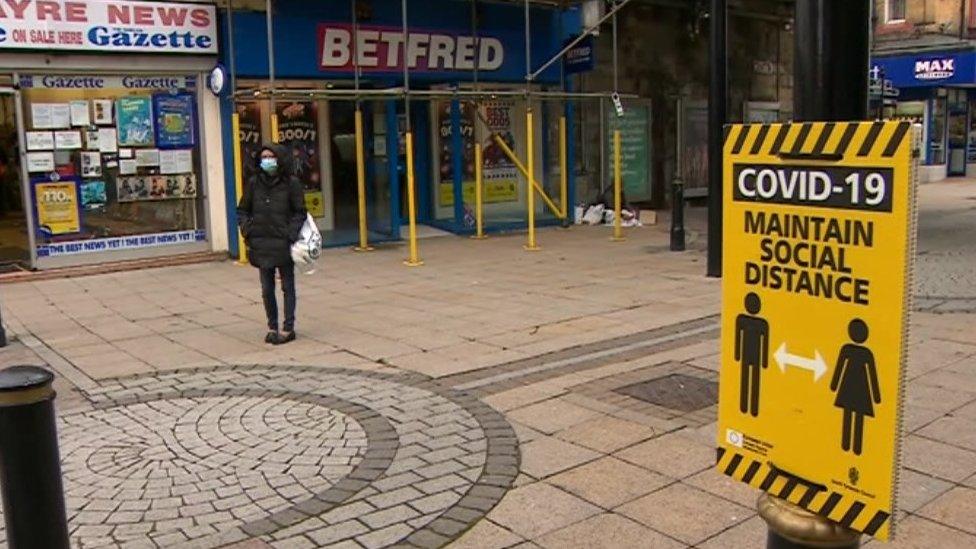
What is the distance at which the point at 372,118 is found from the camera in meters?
14.8

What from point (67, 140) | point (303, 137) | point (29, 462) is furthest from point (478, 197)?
point (29, 462)

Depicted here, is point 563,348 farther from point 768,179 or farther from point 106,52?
point 106,52

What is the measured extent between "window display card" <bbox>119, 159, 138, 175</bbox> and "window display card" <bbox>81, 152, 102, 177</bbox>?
0.93 feet

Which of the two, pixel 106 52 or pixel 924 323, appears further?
pixel 106 52

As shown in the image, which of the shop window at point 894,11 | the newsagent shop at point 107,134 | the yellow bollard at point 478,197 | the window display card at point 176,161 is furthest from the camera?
the shop window at point 894,11

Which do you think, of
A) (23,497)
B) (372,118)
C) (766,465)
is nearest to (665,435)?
(766,465)

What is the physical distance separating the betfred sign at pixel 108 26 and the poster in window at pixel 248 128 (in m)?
1.00

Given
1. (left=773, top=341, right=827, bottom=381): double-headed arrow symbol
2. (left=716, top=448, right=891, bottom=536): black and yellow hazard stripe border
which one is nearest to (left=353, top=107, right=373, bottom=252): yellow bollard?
(left=716, top=448, right=891, bottom=536): black and yellow hazard stripe border

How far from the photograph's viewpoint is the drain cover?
5770mm

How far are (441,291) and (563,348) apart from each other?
307cm

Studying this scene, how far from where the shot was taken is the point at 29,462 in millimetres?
3037

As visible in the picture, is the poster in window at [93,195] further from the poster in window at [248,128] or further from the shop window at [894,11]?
the shop window at [894,11]

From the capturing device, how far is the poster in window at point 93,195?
12.1 meters

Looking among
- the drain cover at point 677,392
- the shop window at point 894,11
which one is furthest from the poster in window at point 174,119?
the shop window at point 894,11
